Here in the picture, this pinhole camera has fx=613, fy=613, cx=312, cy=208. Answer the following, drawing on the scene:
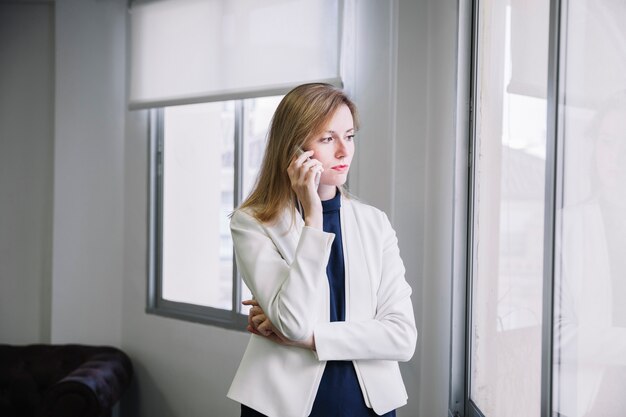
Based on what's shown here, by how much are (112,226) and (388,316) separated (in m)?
2.40

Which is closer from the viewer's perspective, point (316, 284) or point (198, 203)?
point (316, 284)

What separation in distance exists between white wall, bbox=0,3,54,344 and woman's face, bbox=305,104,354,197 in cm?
278

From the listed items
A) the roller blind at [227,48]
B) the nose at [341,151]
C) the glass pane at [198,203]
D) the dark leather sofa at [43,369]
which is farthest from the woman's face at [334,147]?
the dark leather sofa at [43,369]

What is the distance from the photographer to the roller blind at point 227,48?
8.51 feet

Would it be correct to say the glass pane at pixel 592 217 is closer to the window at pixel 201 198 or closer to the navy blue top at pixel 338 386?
the navy blue top at pixel 338 386

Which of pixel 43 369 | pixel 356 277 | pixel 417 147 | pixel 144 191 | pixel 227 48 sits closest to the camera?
pixel 356 277

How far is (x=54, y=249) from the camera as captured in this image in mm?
3471

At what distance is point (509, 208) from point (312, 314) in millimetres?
689

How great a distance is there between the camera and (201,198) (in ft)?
10.7

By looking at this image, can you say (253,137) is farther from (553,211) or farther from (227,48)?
(553,211)

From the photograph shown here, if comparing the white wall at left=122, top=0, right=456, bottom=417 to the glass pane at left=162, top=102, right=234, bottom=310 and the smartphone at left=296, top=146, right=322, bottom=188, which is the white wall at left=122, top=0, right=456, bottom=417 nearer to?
the smartphone at left=296, top=146, right=322, bottom=188

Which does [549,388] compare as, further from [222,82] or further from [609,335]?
[222,82]

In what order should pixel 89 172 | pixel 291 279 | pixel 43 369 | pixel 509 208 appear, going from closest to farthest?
pixel 291 279 < pixel 509 208 < pixel 43 369 < pixel 89 172

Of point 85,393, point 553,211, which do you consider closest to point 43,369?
point 85,393
